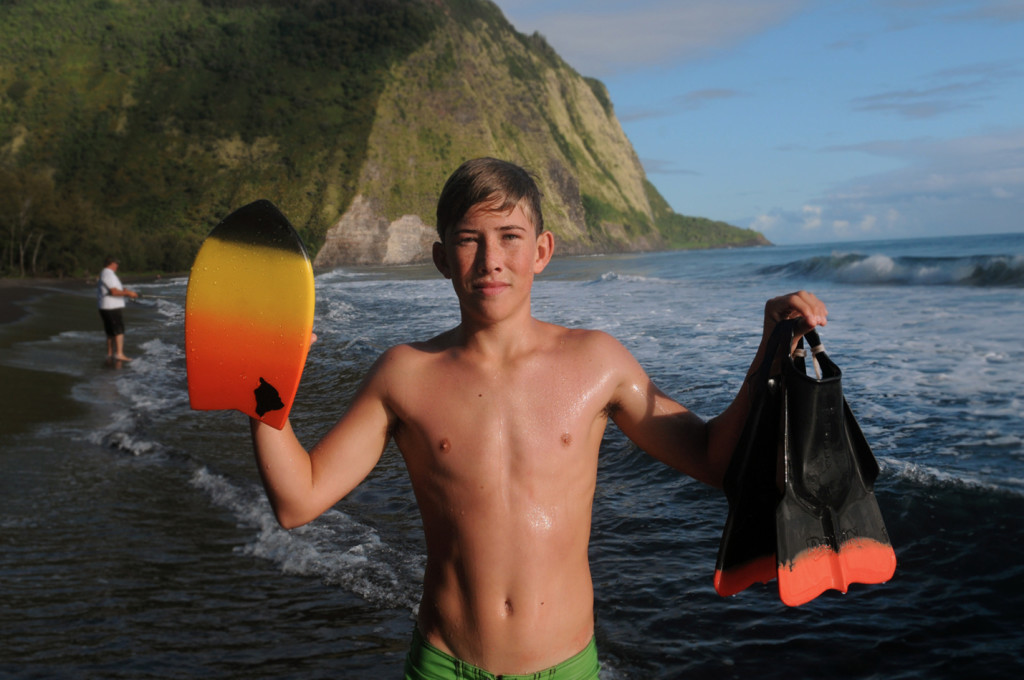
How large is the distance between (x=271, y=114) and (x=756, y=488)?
292 feet

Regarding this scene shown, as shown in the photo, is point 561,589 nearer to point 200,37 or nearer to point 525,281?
point 525,281

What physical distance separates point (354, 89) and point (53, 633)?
90.3 meters

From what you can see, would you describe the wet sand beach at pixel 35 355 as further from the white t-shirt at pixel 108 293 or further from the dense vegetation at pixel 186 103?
the dense vegetation at pixel 186 103

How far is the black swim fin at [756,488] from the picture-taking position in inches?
72.4

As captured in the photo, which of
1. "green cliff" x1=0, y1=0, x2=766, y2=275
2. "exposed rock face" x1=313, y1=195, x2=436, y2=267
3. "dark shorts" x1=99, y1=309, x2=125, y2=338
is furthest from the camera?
"green cliff" x1=0, y1=0, x2=766, y2=275

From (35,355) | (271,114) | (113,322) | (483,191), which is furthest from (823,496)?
(271,114)

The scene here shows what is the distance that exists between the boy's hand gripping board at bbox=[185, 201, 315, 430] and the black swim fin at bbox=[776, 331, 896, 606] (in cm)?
113

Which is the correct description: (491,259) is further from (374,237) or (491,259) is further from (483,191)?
(374,237)

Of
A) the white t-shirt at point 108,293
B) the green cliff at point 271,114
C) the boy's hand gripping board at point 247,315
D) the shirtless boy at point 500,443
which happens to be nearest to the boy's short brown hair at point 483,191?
the shirtless boy at point 500,443

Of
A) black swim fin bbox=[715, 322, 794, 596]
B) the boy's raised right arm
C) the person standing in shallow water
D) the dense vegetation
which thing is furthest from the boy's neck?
the dense vegetation

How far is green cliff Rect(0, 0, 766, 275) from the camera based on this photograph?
245 feet

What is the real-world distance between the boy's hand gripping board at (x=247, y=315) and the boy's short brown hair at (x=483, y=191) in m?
0.37

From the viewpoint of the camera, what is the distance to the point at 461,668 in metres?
1.88

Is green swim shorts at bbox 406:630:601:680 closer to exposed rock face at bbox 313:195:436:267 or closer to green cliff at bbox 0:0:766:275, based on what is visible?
green cliff at bbox 0:0:766:275
